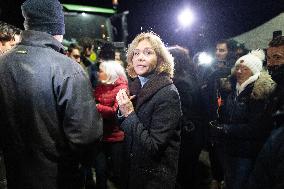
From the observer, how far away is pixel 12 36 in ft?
16.0

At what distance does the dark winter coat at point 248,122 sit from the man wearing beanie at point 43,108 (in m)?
2.28

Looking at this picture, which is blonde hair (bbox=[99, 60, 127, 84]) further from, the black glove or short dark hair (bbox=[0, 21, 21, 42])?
the black glove

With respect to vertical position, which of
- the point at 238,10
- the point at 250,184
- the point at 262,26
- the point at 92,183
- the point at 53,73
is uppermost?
the point at 238,10

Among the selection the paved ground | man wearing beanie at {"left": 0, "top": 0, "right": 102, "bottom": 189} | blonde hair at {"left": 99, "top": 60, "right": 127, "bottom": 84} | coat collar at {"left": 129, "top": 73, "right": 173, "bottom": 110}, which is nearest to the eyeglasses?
coat collar at {"left": 129, "top": 73, "right": 173, "bottom": 110}

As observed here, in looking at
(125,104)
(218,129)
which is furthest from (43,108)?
(218,129)

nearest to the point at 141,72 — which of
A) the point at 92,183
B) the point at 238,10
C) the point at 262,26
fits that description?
the point at 92,183

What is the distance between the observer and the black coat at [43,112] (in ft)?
8.10

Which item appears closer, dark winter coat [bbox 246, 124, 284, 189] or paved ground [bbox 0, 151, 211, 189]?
dark winter coat [bbox 246, 124, 284, 189]

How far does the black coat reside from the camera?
Result: 2.47m

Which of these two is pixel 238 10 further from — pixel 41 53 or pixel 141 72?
pixel 41 53

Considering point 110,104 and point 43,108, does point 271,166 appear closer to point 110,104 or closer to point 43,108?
point 43,108

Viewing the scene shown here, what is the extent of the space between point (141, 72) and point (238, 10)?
8293 mm

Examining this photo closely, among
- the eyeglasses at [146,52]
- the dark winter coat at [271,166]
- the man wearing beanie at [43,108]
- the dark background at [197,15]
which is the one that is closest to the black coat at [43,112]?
the man wearing beanie at [43,108]

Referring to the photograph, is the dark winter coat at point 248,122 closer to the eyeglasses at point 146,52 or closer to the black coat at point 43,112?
the eyeglasses at point 146,52
